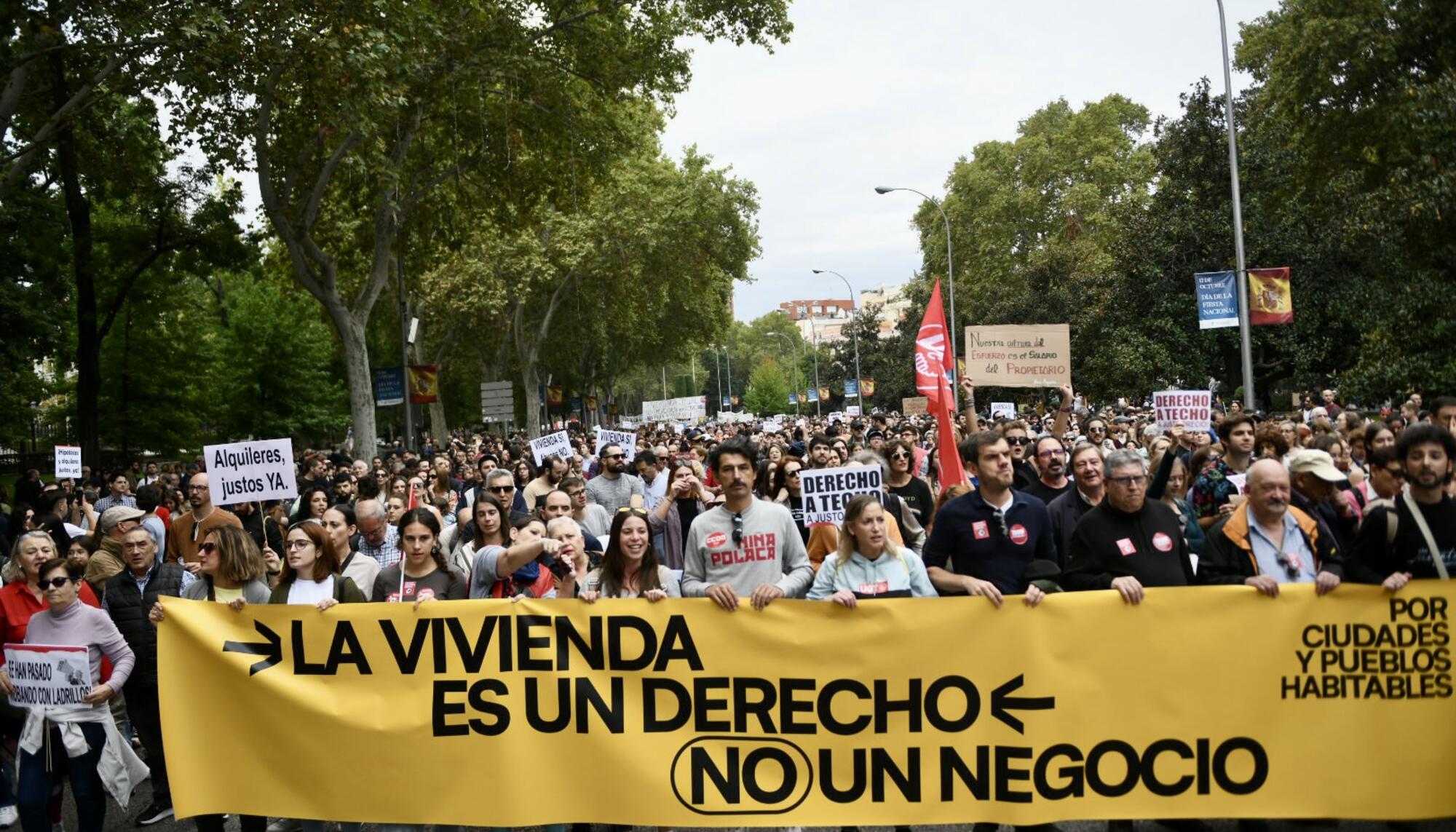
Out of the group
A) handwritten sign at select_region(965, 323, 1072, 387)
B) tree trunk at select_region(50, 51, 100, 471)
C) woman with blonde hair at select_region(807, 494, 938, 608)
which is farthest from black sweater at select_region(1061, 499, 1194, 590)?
tree trunk at select_region(50, 51, 100, 471)

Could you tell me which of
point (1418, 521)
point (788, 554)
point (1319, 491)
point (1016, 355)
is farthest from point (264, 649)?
point (1016, 355)

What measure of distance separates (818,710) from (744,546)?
0.91 metres

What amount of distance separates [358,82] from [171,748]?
46.0 ft

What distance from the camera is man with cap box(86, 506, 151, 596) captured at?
756 cm

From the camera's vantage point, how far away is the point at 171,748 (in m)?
5.83

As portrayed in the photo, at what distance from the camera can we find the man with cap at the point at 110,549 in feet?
24.8

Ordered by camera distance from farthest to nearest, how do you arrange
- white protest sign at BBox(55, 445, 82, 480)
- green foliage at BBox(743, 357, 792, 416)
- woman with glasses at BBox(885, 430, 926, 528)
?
green foliage at BBox(743, 357, 792, 416) → white protest sign at BBox(55, 445, 82, 480) → woman with glasses at BBox(885, 430, 926, 528)

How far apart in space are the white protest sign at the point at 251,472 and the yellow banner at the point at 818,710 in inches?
148

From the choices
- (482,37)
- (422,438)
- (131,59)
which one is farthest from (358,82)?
(422,438)

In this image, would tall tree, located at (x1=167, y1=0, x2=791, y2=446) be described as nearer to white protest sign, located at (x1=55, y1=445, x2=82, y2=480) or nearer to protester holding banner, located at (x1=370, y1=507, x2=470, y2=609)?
white protest sign, located at (x1=55, y1=445, x2=82, y2=480)

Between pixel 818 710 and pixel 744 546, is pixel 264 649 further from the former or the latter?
pixel 818 710

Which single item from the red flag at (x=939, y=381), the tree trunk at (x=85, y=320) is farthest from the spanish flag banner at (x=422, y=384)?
the red flag at (x=939, y=381)

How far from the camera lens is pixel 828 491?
7.11m

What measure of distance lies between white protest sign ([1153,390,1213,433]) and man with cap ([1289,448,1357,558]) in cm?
488
